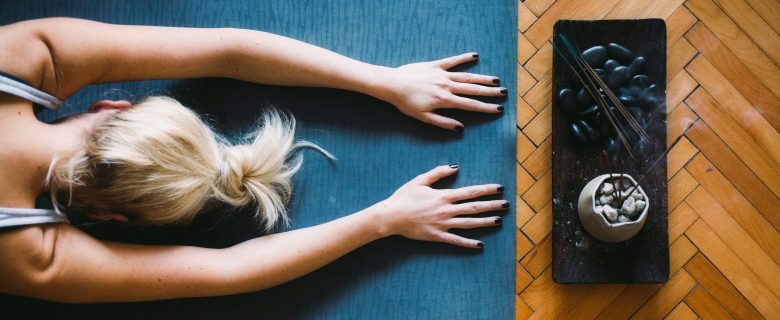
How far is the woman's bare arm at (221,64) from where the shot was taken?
81 cm

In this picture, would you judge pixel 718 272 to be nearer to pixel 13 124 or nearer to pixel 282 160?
Answer: pixel 282 160

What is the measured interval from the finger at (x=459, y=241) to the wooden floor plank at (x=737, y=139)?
48 centimetres

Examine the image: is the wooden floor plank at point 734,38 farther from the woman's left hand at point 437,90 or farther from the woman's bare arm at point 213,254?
the woman's bare arm at point 213,254

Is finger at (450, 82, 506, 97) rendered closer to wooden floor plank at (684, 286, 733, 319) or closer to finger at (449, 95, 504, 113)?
finger at (449, 95, 504, 113)

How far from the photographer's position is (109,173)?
2.42ft

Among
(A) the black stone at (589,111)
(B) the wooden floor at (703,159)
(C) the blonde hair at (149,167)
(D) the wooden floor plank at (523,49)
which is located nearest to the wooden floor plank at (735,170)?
(B) the wooden floor at (703,159)

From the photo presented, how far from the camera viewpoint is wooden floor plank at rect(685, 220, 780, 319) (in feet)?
3.37

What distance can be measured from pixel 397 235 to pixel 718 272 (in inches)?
23.8

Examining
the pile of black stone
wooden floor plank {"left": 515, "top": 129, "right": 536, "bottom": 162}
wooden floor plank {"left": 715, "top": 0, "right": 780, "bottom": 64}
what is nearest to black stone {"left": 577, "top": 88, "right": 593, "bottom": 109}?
the pile of black stone

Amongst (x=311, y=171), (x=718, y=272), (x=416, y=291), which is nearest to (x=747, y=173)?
(x=718, y=272)

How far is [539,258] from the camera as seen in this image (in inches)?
40.3

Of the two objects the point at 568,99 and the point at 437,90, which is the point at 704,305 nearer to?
the point at 568,99

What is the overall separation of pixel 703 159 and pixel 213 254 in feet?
2.95

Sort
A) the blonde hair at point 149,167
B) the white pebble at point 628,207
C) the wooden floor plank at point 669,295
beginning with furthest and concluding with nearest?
the wooden floor plank at point 669,295
the white pebble at point 628,207
the blonde hair at point 149,167
